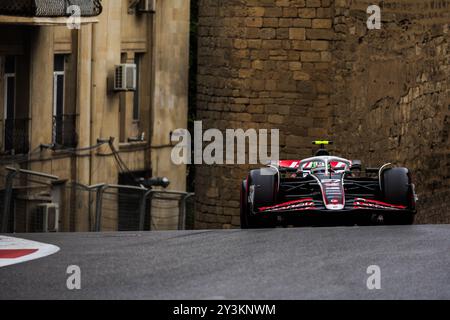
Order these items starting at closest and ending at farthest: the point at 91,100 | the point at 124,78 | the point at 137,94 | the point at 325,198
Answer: the point at 325,198
the point at 91,100
the point at 124,78
the point at 137,94

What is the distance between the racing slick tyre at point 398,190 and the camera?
1973 centimetres

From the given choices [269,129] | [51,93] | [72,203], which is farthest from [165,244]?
[51,93]

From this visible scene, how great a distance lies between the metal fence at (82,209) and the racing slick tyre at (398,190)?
564 centimetres

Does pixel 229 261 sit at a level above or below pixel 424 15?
below

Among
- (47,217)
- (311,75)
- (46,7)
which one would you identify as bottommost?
(47,217)

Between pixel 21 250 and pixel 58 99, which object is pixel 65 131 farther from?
pixel 21 250

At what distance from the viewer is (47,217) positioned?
30938 mm

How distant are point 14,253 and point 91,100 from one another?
882 inches

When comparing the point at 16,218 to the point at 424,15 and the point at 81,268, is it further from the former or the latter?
the point at 81,268

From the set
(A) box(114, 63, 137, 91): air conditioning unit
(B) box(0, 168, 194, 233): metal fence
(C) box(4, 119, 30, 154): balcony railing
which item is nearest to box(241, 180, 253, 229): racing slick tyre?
(B) box(0, 168, 194, 233): metal fence

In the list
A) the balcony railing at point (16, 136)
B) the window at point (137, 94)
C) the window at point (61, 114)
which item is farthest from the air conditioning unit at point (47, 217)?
the window at point (137, 94)

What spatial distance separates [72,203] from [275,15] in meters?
4.88

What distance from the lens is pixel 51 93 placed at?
36938mm

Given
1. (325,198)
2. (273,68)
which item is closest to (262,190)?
(325,198)
